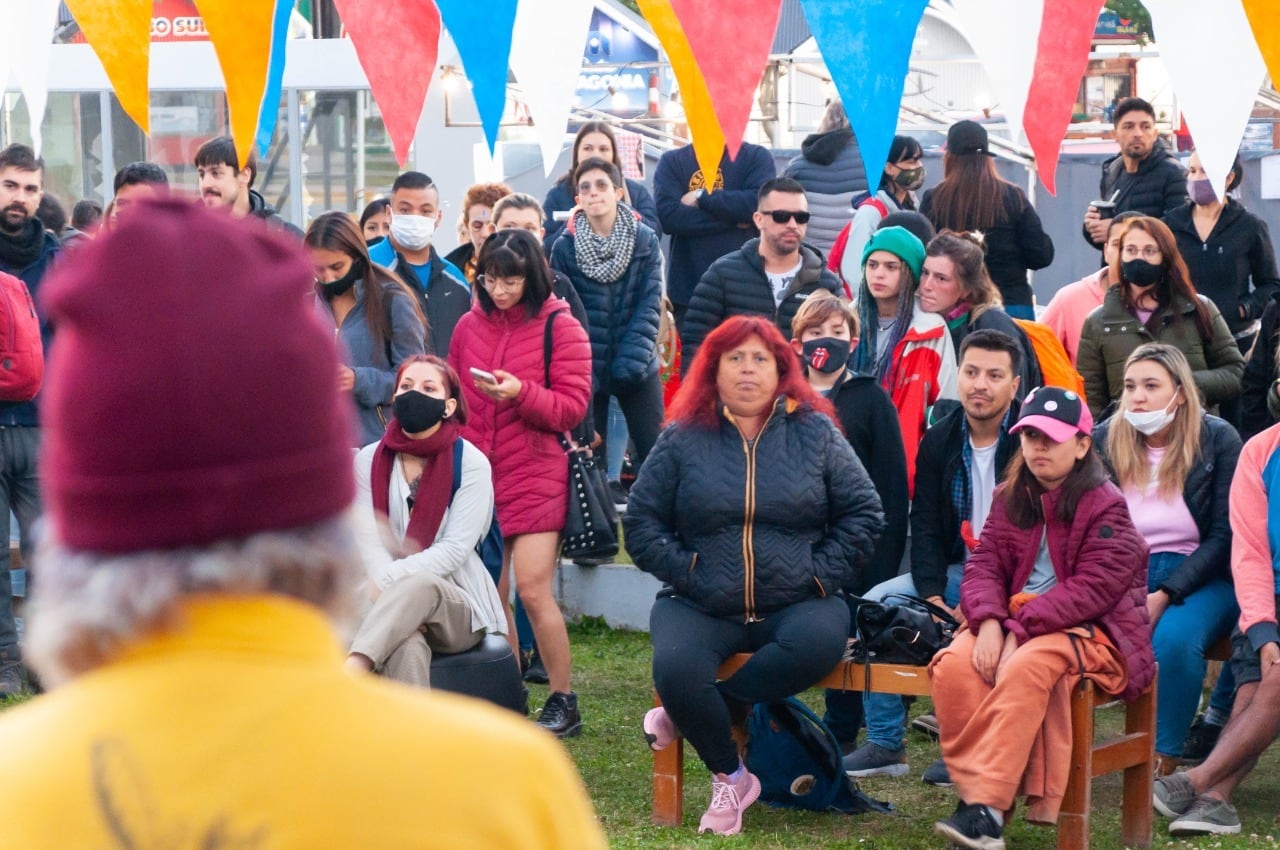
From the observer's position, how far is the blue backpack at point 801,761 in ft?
16.3

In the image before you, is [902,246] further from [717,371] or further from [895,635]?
[895,635]

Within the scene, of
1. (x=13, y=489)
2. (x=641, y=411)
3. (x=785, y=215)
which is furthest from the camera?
(x=641, y=411)

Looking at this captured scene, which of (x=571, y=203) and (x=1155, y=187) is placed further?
(x=571, y=203)

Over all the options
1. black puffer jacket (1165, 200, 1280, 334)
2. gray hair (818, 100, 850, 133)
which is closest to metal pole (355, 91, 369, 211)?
gray hair (818, 100, 850, 133)

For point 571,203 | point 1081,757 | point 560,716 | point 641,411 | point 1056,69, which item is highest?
point 1056,69

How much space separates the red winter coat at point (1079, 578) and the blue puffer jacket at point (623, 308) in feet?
8.21

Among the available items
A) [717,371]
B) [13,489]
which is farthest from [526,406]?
[13,489]

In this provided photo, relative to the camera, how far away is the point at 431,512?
5254 millimetres

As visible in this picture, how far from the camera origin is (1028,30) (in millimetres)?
4109

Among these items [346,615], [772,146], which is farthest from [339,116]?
[346,615]

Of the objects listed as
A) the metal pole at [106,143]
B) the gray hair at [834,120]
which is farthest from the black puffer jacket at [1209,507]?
the metal pole at [106,143]

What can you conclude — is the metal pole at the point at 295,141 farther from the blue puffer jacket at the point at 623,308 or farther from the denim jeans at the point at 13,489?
the denim jeans at the point at 13,489

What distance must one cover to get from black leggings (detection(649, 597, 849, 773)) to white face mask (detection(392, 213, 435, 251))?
2.66 metres

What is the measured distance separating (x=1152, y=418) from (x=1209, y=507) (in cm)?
35
